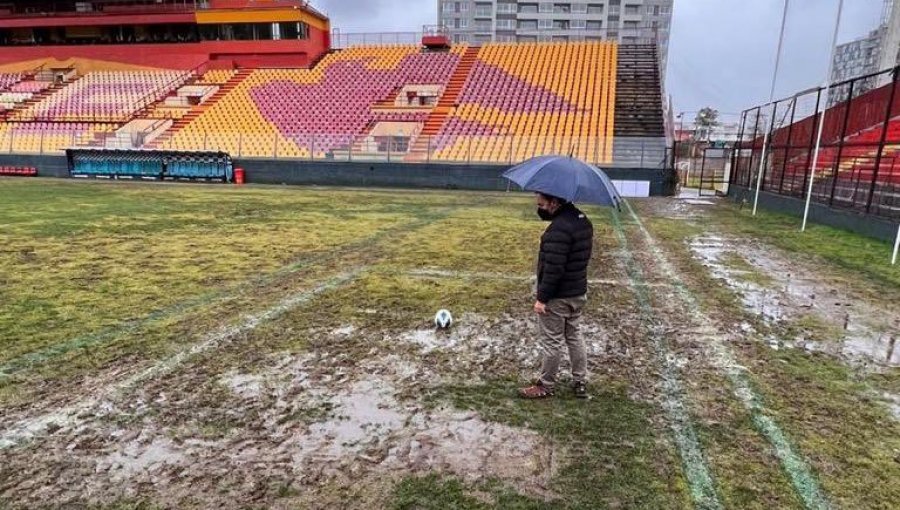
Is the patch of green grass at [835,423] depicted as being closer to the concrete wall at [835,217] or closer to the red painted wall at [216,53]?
the concrete wall at [835,217]

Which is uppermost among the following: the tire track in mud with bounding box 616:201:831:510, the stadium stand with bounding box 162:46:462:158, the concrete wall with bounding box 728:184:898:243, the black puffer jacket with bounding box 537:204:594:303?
the stadium stand with bounding box 162:46:462:158

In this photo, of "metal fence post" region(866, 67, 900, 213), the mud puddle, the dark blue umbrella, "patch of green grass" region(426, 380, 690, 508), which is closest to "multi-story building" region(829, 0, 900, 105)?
"metal fence post" region(866, 67, 900, 213)

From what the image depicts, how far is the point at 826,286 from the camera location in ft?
23.4

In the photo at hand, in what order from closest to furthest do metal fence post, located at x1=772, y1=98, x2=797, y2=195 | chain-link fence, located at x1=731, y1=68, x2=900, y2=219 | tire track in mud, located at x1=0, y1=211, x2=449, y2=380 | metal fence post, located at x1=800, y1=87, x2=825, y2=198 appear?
tire track in mud, located at x1=0, y1=211, x2=449, y2=380
chain-link fence, located at x1=731, y1=68, x2=900, y2=219
metal fence post, located at x1=800, y1=87, x2=825, y2=198
metal fence post, located at x1=772, y1=98, x2=797, y2=195

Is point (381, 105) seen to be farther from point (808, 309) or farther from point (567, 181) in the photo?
point (567, 181)

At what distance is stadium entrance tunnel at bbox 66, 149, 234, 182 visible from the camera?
23.8m

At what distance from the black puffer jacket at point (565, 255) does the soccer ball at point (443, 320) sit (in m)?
1.67

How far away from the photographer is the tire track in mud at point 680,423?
2758mm

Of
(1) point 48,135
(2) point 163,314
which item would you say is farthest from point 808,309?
(1) point 48,135

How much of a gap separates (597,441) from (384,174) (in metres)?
20.9

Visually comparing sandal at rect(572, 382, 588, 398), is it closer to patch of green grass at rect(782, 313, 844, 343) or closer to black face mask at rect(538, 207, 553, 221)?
black face mask at rect(538, 207, 553, 221)

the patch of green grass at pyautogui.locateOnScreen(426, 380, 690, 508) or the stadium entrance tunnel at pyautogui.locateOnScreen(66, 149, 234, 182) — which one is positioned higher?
the stadium entrance tunnel at pyautogui.locateOnScreen(66, 149, 234, 182)

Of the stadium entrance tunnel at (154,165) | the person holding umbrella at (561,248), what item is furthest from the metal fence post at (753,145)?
the stadium entrance tunnel at (154,165)

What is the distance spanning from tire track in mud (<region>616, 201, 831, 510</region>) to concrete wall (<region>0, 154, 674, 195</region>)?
16571 millimetres
